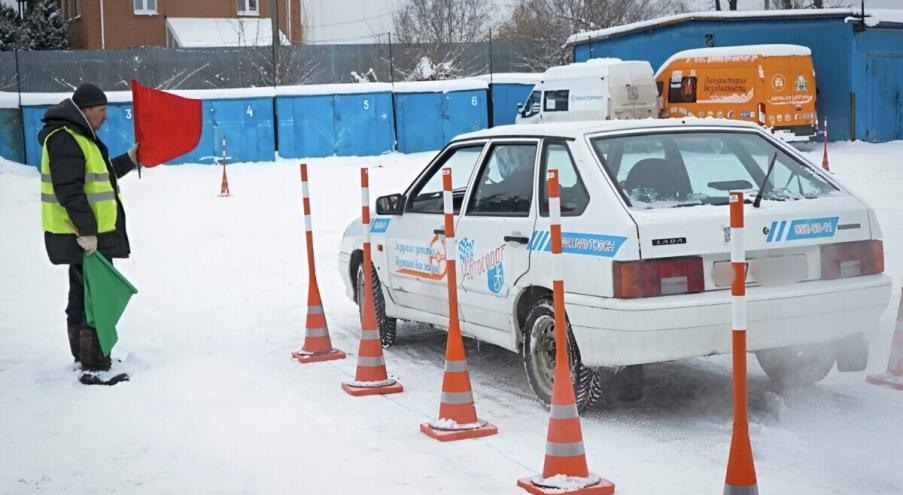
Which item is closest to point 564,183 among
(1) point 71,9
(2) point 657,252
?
(2) point 657,252

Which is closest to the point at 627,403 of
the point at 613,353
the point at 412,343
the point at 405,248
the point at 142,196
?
the point at 613,353

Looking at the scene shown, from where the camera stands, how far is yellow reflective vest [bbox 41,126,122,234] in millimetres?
8109

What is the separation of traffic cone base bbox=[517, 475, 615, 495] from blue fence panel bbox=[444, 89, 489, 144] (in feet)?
98.0

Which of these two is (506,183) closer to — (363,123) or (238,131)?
(238,131)

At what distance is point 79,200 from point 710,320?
4362 millimetres

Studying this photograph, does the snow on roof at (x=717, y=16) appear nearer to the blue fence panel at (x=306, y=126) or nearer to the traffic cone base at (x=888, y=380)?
the blue fence panel at (x=306, y=126)

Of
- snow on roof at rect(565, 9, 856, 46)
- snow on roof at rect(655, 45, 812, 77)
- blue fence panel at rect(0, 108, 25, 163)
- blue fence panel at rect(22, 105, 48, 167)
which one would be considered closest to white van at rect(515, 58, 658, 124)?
snow on roof at rect(655, 45, 812, 77)

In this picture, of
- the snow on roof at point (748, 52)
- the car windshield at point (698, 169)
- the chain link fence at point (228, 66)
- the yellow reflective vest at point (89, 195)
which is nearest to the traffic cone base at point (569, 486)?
the car windshield at point (698, 169)

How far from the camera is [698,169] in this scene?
700cm

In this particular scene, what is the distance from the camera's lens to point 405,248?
334 inches

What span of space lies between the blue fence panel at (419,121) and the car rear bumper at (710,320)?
2858cm

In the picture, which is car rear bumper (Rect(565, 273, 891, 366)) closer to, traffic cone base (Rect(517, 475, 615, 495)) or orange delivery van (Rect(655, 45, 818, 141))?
traffic cone base (Rect(517, 475, 615, 495))

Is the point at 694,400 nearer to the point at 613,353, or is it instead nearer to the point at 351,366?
the point at 613,353

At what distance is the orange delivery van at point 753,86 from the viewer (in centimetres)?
2975
